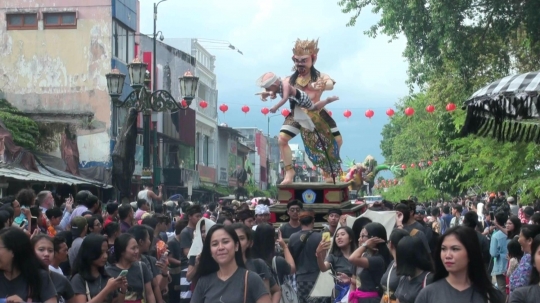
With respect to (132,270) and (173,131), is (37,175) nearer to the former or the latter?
(132,270)

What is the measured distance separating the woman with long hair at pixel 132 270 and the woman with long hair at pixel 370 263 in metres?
1.95

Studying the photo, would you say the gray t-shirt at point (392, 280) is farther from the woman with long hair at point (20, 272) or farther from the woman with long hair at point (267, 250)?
the woman with long hair at point (20, 272)

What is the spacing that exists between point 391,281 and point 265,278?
3.45ft

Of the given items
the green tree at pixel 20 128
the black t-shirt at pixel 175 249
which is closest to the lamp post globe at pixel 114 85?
the black t-shirt at pixel 175 249

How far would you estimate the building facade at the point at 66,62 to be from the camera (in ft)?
135

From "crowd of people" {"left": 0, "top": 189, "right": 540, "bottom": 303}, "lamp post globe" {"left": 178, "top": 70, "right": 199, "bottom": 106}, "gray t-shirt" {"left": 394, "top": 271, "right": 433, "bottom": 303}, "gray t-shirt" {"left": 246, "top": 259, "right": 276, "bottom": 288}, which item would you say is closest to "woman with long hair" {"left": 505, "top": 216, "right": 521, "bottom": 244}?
"crowd of people" {"left": 0, "top": 189, "right": 540, "bottom": 303}

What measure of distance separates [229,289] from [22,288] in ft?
4.73

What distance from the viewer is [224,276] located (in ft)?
24.1

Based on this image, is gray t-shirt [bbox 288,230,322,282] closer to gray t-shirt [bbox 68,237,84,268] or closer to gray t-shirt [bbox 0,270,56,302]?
gray t-shirt [bbox 68,237,84,268]

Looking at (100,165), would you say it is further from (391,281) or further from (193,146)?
(391,281)

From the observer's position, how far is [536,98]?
11328 millimetres

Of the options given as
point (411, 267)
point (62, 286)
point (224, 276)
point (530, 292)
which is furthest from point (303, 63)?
point (530, 292)

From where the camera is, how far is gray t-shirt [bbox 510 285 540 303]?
6.43 metres

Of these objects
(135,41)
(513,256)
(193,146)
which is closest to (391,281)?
(513,256)
